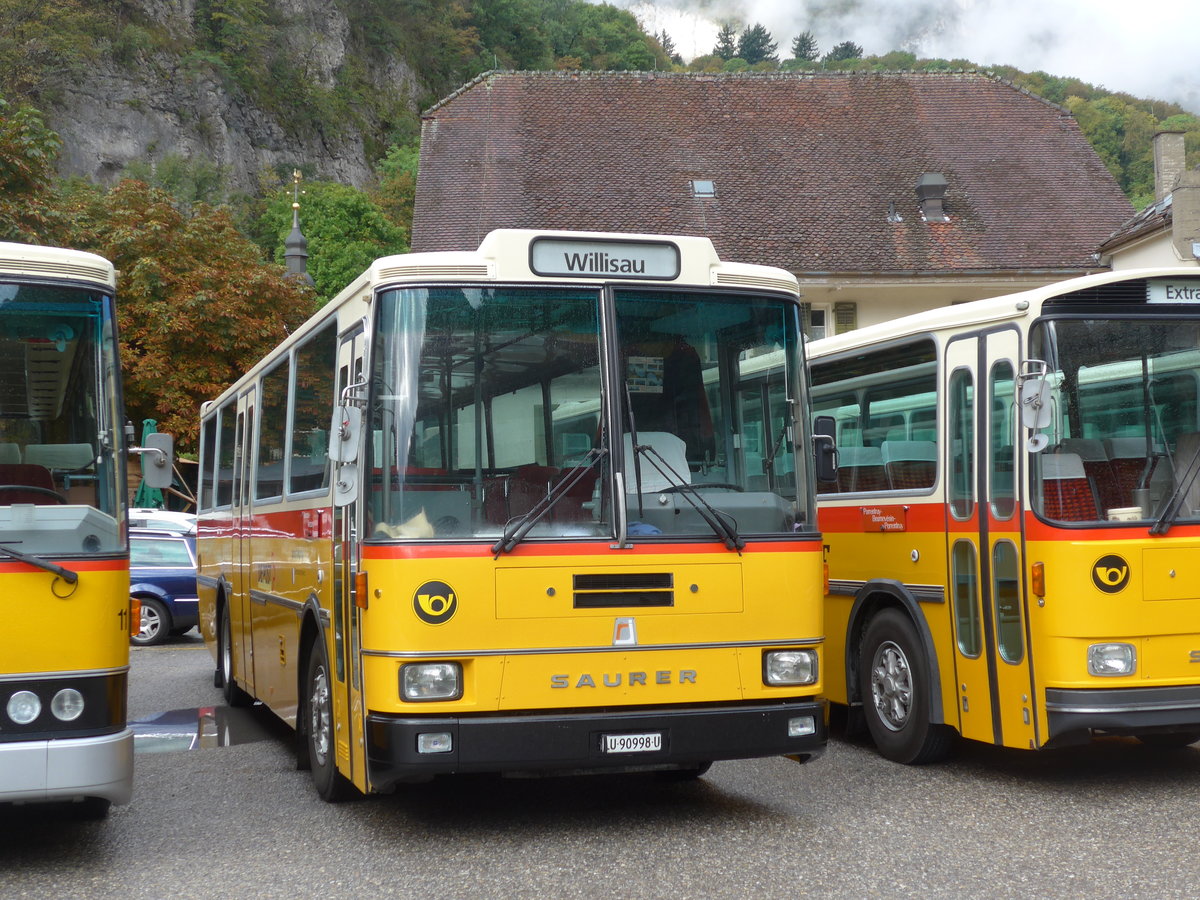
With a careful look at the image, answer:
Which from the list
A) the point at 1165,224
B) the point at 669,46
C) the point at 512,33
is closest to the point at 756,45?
the point at 669,46

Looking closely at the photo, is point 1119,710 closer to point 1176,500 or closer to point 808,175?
point 1176,500

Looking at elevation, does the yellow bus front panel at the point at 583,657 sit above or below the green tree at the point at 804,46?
below

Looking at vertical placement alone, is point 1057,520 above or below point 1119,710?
above

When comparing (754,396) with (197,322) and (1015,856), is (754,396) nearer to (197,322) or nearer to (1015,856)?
(1015,856)

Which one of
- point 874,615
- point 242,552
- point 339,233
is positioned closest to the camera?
point 874,615

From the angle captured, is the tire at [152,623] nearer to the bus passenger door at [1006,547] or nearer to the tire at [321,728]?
the tire at [321,728]

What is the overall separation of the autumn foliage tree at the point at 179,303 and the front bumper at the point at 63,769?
34.1m

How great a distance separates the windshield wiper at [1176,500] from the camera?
793cm

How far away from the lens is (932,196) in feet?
127

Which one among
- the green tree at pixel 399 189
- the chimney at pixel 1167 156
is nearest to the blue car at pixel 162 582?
the chimney at pixel 1167 156

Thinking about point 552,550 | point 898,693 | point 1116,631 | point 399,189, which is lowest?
point 898,693

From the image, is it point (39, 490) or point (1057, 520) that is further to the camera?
point (1057, 520)

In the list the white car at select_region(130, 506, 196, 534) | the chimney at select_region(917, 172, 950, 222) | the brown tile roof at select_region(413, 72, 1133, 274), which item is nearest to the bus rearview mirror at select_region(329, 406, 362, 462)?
the white car at select_region(130, 506, 196, 534)

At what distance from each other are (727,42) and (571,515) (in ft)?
533
